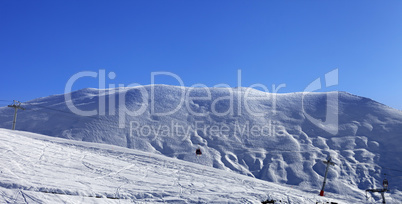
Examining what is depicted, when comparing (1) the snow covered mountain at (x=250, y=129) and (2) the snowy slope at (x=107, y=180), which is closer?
(2) the snowy slope at (x=107, y=180)

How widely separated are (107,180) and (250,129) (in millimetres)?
45423

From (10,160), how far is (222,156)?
3686 cm

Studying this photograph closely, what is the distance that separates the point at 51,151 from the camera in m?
27.5

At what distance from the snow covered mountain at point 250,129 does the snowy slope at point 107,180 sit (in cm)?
2265

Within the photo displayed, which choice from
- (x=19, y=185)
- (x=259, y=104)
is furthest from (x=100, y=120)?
(x=19, y=185)

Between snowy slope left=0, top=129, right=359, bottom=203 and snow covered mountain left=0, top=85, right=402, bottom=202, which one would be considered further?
snow covered mountain left=0, top=85, right=402, bottom=202

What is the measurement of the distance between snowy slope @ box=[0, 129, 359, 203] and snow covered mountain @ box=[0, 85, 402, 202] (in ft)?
74.3

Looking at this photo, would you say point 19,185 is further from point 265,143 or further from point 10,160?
point 265,143

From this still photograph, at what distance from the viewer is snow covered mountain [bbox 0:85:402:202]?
52.3 metres

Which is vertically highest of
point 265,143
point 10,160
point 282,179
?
point 10,160

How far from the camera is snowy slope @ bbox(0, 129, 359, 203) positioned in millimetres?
16562

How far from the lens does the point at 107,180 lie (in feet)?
71.3

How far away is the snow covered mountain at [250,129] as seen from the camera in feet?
172

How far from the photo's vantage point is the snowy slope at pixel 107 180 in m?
16.6
